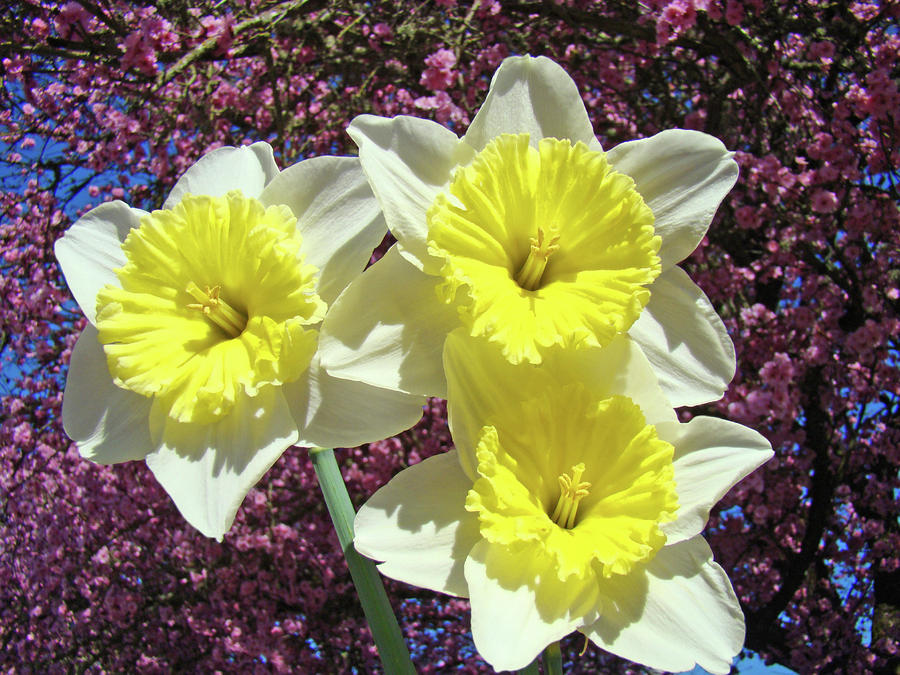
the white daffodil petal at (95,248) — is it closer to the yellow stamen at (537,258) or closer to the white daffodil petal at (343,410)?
the white daffodil petal at (343,410)

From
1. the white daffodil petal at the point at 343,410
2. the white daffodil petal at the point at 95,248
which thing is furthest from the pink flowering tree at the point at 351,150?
the white daffodil petal at the point at 343,410

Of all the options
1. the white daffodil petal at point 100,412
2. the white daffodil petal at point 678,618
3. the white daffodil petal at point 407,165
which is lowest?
the white daffodil petal at point 100,412

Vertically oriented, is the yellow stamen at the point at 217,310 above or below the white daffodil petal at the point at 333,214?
below

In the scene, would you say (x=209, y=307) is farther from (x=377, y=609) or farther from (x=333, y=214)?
(x=377, y=609)

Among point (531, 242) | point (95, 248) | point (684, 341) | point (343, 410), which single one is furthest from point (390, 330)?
point (95, 248)

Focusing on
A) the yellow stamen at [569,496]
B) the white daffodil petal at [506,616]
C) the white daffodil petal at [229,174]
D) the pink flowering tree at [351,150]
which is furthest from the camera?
the pink flowering tree at [351,150]

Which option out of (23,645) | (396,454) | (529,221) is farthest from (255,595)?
(529,221)

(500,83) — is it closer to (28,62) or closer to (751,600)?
(28,62)
